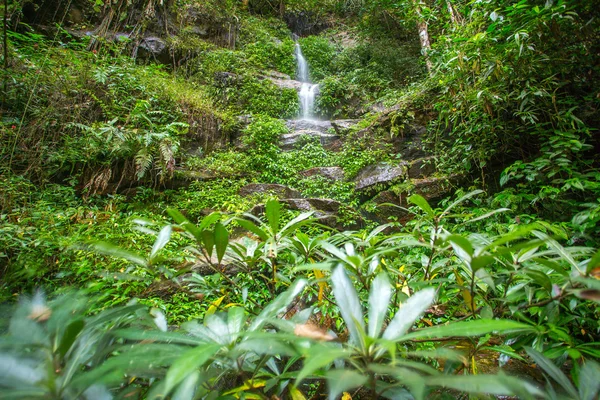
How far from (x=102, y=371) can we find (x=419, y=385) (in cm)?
40

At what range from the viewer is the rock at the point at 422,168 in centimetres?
359

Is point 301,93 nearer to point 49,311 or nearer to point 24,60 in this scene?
point 24,60

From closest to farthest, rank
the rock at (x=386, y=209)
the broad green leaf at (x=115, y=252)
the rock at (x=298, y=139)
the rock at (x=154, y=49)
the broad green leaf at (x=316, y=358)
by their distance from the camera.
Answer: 1. the broad green leaf at (x=316, y=358)
2. the broad green leaf at (x=115, y=252)
3. the rock at (x=386, y=209)
4. the rock at (x=298, y=139)
5. the rock at (x=154, y=49)

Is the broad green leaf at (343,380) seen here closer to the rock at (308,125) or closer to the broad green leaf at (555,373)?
the broad green leaf at (555,373)

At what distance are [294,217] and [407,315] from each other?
234 centimetres

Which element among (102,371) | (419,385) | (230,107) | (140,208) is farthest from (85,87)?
(419,385)

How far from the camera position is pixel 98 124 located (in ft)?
11.5

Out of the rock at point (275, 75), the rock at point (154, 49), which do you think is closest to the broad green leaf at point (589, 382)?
the rock at point (154, 49)

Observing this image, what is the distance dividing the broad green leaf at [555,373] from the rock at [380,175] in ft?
10.6

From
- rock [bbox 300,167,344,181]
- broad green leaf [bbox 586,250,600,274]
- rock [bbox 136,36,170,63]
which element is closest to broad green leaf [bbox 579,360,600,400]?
broad green leaf [bbox 586,250,600,274]

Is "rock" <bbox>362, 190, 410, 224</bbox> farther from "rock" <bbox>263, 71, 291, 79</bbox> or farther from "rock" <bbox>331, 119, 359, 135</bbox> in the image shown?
"rock" <bbox>263, 71, 291, 79</bbox>

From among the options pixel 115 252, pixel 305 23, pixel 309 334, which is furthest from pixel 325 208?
pixel 305 23

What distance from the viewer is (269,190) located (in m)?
3.71

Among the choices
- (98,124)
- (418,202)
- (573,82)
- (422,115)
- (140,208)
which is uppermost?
(573,82)
